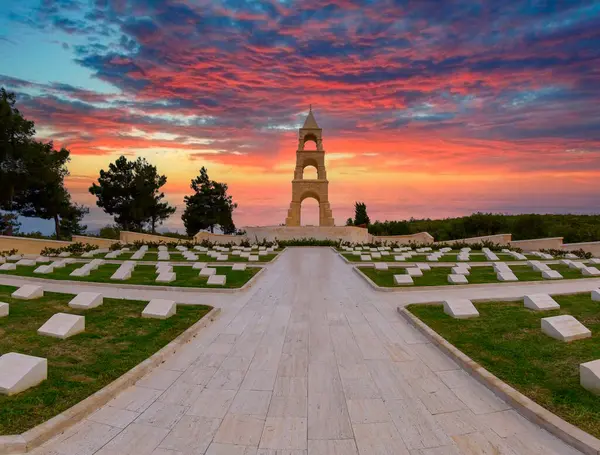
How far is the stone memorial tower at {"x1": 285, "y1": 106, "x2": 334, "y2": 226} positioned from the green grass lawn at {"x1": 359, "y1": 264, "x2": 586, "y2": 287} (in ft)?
A: 85.3

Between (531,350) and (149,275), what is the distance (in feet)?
44.7

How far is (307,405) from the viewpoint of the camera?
4.99 m

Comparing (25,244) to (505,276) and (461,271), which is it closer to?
(461,271)

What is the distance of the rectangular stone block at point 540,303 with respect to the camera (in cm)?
954

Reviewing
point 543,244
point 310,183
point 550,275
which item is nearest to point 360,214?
point 310,183

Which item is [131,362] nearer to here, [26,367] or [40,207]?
[26,367]

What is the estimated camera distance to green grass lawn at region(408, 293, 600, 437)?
16.0ft

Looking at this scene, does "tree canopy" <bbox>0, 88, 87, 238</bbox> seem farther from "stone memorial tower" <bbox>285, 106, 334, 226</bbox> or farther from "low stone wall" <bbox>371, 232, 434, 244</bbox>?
"low stone wall" <bbox>371, 232, 434, 244</bbox>

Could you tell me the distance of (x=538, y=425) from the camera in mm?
4551

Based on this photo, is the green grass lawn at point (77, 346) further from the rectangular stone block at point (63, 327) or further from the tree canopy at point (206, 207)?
the tree canopy at point (206, 207)

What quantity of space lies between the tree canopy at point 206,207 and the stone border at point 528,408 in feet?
152

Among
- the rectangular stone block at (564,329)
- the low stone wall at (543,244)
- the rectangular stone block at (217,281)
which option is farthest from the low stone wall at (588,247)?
the rectangular stone block at (217,281)

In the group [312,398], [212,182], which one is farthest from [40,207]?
[312,398]

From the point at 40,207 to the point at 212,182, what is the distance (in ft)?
69.1
